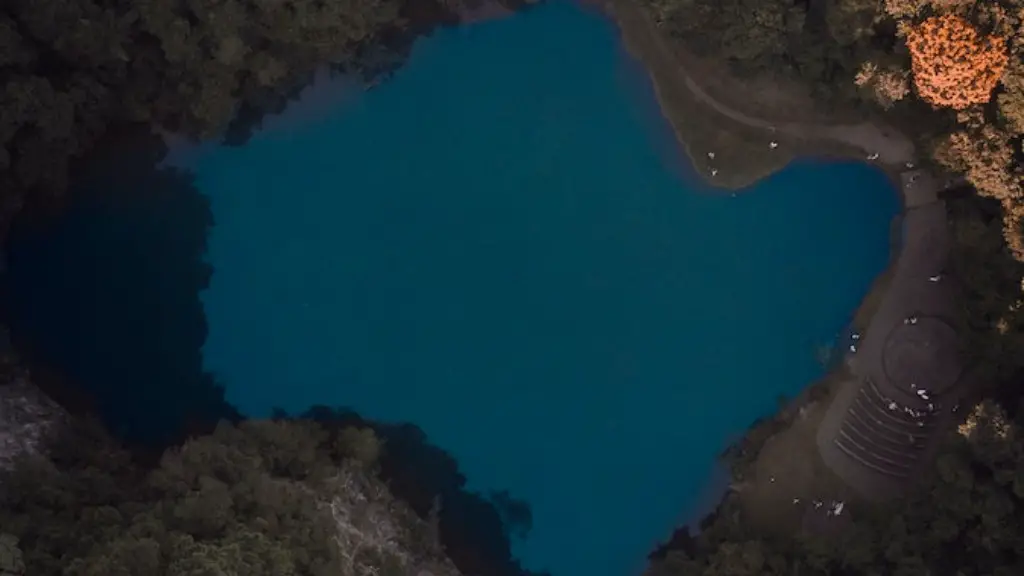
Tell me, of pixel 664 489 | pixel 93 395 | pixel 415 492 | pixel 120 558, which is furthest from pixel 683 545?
pixel 93 395

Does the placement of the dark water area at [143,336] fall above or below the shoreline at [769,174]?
above

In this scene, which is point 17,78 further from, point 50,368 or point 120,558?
point 120,558

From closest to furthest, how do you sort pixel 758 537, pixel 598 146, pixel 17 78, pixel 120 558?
pixel 120 558 → pixel 17 78 → pixel 758 537 → pixel 598 146

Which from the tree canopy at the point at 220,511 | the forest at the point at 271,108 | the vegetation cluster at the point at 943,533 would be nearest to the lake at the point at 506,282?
the forest at the point at 271,108

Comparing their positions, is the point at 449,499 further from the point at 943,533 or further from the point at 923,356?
the point at 923,356

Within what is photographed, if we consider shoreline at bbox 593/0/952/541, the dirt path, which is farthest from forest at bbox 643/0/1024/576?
the dirt path

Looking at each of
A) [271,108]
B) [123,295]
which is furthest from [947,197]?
[123,295]

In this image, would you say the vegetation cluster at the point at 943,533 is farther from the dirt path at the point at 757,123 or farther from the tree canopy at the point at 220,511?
the tree canopy at the point at 220,511
